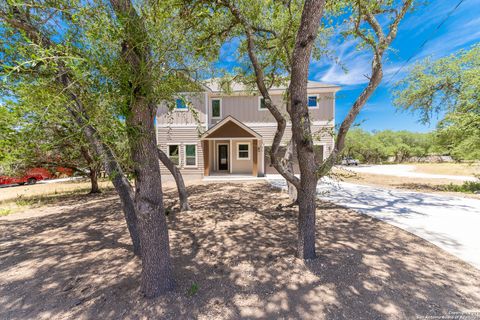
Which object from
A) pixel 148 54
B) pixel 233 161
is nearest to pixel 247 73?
pixel 148 54

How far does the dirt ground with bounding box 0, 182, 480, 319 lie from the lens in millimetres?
2039

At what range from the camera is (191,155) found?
12977 millimetres

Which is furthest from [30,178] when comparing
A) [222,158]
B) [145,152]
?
[145,152]

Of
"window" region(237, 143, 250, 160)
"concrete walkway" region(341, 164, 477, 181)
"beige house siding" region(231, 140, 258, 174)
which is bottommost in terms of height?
"concrete walkway" region(341, 164, 477, 181)

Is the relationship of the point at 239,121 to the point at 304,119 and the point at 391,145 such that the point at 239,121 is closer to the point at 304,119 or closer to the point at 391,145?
the point at 304,119

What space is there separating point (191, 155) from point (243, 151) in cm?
370

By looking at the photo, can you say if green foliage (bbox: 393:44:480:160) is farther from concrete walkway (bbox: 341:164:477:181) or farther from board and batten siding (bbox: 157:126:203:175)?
board and batten siding (bbox: 157:126:203:175)

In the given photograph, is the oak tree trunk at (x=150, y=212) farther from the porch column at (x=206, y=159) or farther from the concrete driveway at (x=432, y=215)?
the porch column at (x=206, y=159)

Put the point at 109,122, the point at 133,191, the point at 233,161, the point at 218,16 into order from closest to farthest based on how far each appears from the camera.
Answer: the point at 109,122, the point at 133,191, the point at 218,16, the point at 233,161

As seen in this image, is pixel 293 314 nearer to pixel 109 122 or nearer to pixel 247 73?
pixel 109 122

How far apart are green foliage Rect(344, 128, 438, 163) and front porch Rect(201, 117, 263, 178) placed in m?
28.9

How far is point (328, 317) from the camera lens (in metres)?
1.91

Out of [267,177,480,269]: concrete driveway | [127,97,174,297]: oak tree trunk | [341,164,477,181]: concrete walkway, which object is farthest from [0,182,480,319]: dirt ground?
[341,164,477,181]: concrete walkway

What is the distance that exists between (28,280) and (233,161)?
1140cm
